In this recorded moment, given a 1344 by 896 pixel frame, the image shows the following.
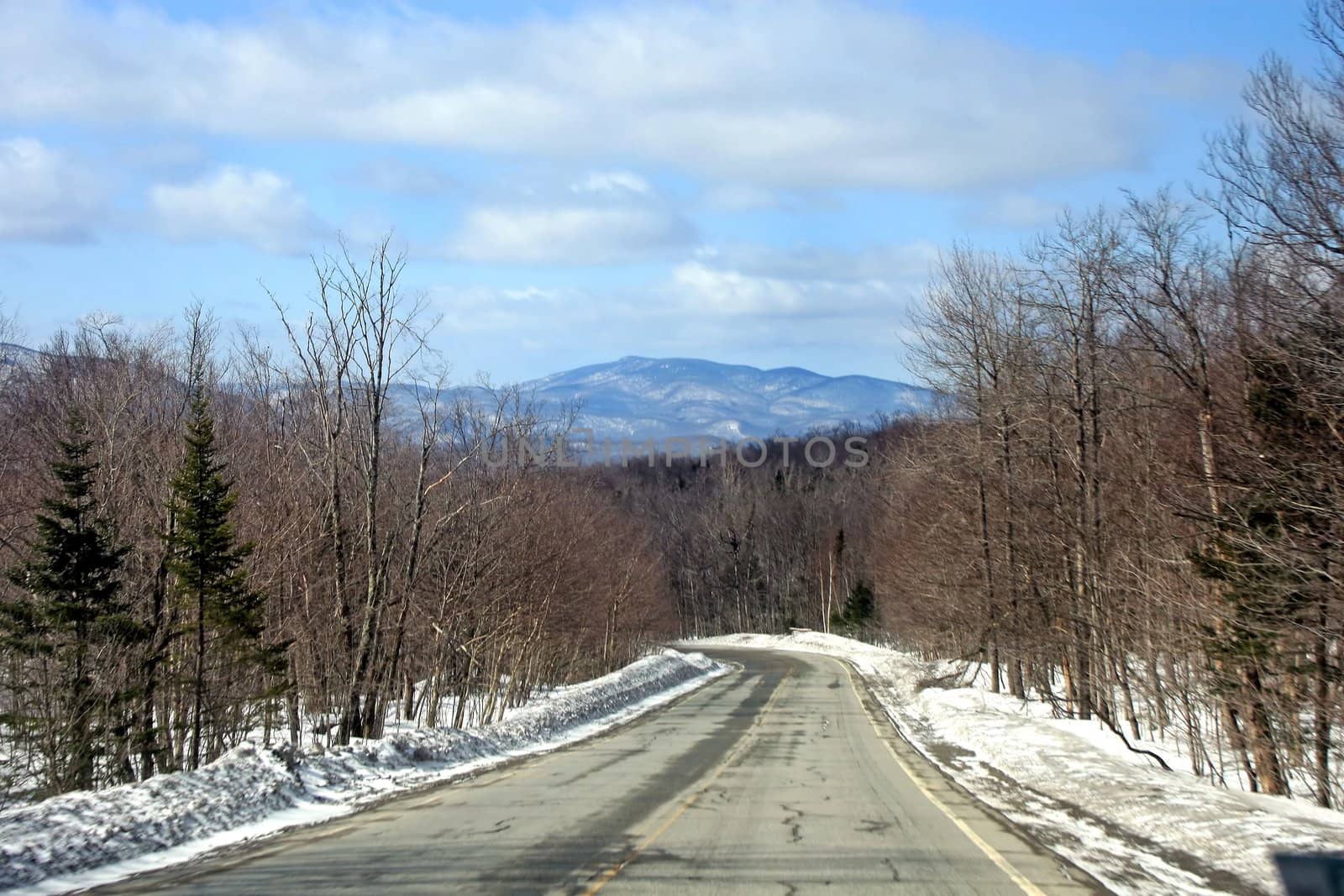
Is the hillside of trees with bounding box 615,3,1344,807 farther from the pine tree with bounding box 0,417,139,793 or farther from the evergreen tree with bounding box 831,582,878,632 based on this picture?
the evergreen tree with bounding box 831,582,878,632

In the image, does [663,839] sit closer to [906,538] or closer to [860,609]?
[906,538]

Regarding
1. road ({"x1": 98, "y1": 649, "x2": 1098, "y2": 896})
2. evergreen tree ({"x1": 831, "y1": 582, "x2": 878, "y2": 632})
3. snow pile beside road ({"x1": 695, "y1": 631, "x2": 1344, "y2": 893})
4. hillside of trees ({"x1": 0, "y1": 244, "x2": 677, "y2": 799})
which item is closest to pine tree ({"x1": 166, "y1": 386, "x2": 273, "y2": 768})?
hillside of trees ({"x1": 0, "y1": 244, "x2": 677, "y2": 799})

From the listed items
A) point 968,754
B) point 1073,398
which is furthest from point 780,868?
point 1073,398

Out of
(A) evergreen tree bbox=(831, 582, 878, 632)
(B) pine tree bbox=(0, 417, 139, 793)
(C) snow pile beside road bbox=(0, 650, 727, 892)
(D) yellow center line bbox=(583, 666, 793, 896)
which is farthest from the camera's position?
(A) evergreen tree bbox=(831, 582, 878, 632)

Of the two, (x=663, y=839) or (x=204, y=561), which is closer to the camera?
(x=663, y=839)

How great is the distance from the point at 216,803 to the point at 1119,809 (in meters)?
10.9

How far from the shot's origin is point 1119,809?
1279 cm

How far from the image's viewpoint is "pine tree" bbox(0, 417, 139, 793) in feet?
52.6

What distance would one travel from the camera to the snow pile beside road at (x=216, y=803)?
30.6 ft

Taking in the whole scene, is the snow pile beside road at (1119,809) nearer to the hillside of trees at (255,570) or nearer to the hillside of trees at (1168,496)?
the hillside of trees at (1168,496)

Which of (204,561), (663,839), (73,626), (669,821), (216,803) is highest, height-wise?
(204,561)

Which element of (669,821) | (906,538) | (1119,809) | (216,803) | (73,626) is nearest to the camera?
(216,803)

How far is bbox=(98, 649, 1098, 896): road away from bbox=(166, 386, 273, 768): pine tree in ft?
18.7

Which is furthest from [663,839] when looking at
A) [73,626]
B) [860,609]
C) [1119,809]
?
[860,609]
